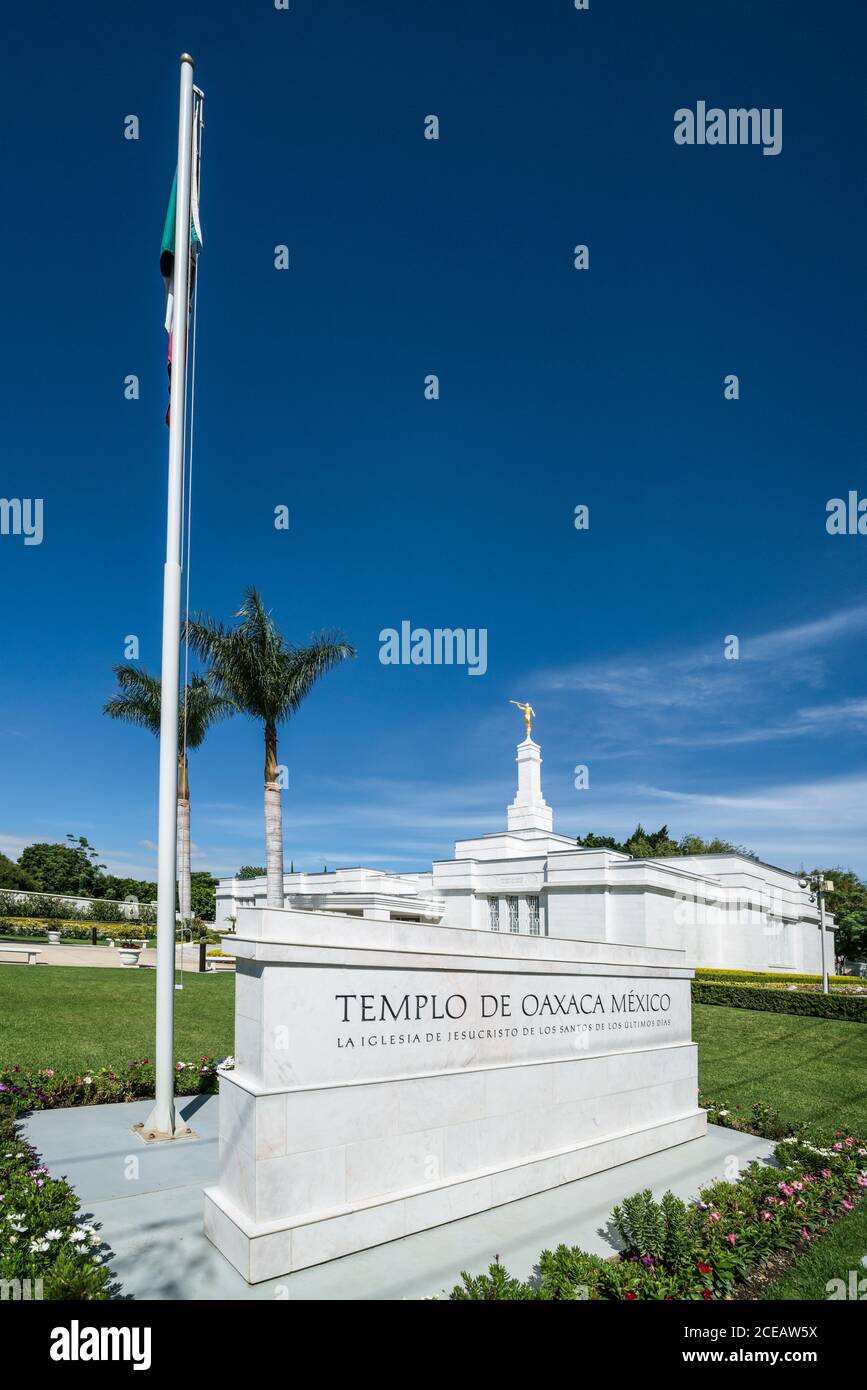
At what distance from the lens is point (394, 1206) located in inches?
215

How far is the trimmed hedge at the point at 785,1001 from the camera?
1973 cm

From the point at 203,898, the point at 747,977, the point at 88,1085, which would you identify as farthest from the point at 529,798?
the point at 88,1085

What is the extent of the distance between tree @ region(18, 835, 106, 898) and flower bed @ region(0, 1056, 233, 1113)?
4625cm

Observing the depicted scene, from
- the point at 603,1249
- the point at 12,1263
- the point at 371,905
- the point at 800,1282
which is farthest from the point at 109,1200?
the point at 371,905

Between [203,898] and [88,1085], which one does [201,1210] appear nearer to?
[88,1085]

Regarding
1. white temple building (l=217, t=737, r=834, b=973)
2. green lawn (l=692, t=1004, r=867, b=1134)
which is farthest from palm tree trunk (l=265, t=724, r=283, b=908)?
green lawn (l=692, t=1004, r=867, b=1134)

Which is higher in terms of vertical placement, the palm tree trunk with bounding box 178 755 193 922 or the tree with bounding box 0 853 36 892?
the palm tree trunk with bounding box 178 755 193 922

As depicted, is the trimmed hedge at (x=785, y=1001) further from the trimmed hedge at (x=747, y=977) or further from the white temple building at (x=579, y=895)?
the white temple building at (x=579, y=895)

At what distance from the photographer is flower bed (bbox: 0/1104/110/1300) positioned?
13.5 feet

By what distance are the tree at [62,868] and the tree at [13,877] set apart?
65cm

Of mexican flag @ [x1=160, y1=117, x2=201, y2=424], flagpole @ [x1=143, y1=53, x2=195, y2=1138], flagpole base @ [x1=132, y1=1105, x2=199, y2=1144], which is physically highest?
mexican flag @ [x1=160, y1=117, x2=201, y2=424]

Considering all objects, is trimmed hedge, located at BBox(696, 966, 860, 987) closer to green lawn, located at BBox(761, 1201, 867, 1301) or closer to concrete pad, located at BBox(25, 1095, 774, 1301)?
concrete pad, located at BBox(25, 1095, 774, 1301)

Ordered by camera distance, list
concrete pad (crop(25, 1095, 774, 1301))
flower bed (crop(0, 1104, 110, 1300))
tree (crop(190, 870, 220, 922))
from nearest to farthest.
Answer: flower bed (crop(0, 1104, 110, 1300))
concrete pad (crop(25, 1095, 774, 1301))
tree (crop(190, 870, 220, 922))
